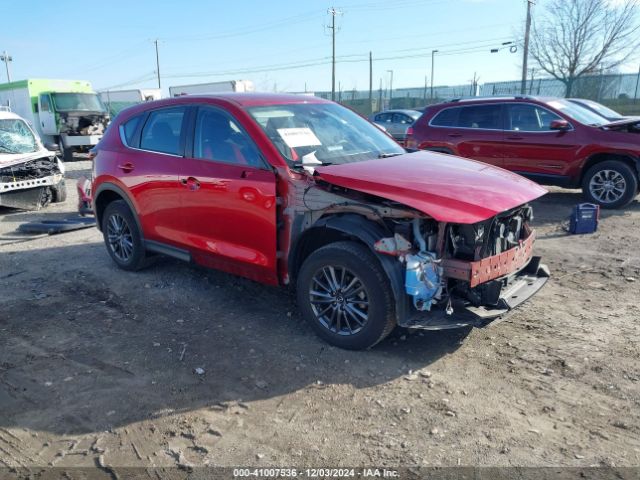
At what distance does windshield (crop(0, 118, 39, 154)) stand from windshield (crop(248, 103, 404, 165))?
752cm

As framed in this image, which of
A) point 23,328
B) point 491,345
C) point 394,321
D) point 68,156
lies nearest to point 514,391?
point 491,345

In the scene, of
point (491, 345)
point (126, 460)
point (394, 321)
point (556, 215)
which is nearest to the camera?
point (126, 460)

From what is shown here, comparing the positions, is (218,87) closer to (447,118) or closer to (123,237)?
(447,118)

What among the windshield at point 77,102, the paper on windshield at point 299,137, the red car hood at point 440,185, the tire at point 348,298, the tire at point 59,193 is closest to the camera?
the red car hood at point 440,185

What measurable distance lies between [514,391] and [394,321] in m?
0.91

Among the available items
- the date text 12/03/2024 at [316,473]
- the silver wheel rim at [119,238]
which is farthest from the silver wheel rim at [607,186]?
the date text 12/03/2024 at [316,473]

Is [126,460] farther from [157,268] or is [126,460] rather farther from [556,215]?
[556,215]

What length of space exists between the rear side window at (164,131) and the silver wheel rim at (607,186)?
7.03 metres

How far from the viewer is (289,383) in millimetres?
3605

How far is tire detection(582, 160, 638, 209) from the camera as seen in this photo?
28.1 feet

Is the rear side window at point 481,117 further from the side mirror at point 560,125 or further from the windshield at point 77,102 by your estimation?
the windshield at point 77,102

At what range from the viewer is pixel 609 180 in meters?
8.74

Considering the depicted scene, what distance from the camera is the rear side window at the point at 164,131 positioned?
504 cm

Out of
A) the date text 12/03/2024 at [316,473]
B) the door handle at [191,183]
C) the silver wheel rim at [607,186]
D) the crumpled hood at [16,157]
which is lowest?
the date text 12/03/2024 at [316,473]
